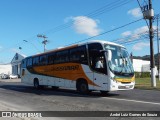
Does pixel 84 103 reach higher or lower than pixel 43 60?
lower

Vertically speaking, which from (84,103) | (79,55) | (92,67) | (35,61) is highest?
(35,61)

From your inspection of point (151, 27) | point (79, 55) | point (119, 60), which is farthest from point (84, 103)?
point (151, 27)

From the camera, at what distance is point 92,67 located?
19.0 meters

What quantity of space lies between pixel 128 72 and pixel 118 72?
94cm

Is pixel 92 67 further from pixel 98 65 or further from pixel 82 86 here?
pixel 82 86

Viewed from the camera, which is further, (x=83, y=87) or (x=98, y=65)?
(x=83, y=87)

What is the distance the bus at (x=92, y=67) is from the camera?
58.4 feet

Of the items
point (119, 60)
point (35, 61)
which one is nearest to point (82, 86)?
point (119, 60)

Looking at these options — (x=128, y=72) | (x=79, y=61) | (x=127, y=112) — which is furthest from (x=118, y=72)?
(x=127, y=112)

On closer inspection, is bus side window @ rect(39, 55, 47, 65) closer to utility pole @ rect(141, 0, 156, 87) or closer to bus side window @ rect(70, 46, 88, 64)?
bus side window @ rect(70, 46, 88, 64)

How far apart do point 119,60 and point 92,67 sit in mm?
1810

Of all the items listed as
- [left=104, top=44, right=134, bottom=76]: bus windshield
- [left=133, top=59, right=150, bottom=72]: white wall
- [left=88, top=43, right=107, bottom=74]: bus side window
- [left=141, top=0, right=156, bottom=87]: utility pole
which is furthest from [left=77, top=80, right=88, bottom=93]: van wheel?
[left=133, top=59, right=150, bottom=72]: white wall

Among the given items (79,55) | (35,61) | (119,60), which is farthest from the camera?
(35,61)

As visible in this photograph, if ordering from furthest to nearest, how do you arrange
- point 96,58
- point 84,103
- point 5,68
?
1. point 5,68
2. point 96,58
3. point 84,103
